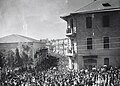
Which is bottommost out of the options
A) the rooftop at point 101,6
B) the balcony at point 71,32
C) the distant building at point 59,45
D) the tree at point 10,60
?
the tree at point 10,60

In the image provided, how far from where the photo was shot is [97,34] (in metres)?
25.3

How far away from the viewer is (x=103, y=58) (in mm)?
25062

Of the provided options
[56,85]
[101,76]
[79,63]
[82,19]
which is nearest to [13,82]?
[56,85]

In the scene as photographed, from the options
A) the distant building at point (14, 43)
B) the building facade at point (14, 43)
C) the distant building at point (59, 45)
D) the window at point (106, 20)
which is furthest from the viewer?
the distant building at point (14, 43)

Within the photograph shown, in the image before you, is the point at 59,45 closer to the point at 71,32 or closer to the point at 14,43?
the point at 14,43

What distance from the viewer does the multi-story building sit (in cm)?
2452

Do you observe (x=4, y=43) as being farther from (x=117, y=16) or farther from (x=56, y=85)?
(x=56, y=85)

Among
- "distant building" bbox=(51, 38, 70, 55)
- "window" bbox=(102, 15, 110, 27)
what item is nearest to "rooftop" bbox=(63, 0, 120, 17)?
"window" bbox=(102, 15, 110, 27)

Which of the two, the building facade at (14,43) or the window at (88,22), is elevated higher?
the window at (88,22)

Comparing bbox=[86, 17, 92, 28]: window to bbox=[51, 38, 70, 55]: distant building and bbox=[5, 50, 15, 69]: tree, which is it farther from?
bbox=[51, 38, 70, 55]: distant building

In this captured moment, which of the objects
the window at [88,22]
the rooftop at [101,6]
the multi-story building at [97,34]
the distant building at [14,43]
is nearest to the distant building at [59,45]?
the distant building at [14,43]

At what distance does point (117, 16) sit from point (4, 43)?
3310cm

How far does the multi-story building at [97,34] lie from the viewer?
2452cm

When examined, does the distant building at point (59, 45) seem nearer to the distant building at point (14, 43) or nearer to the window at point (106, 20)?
the distant building at point (14, 43)
